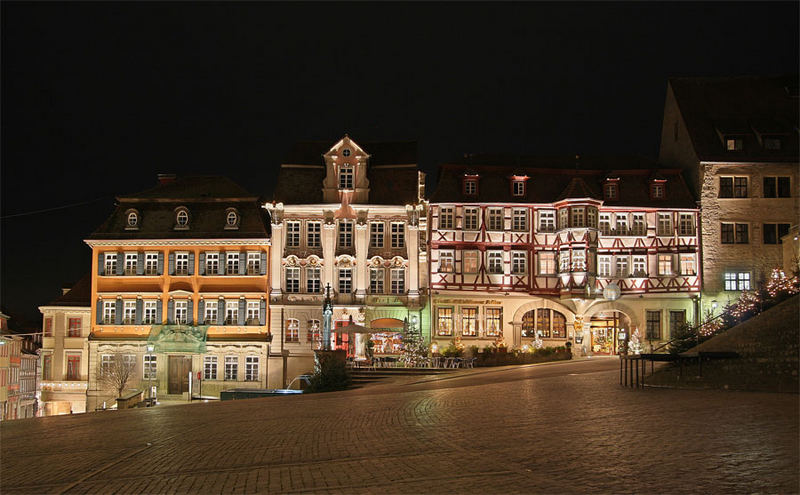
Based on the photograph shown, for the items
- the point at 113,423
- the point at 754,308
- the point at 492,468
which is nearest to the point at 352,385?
the point at 113,423

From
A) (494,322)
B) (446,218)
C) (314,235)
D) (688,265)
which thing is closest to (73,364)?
(314,235)

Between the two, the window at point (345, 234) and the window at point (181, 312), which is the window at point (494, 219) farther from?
the window at point (181, 312)

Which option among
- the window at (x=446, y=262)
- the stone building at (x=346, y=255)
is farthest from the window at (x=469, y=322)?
the window at (x=446, y=262)

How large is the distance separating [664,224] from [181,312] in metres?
27.2

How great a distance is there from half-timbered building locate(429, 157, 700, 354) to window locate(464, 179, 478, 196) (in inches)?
2.2

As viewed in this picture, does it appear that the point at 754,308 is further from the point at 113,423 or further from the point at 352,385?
the point at 113,423

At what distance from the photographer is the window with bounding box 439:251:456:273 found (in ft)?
154

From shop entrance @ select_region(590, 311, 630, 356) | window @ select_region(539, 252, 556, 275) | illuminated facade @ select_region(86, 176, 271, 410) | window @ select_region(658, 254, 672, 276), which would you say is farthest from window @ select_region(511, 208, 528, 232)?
illuminated facade @ select_region(86, 176, 271, 410)

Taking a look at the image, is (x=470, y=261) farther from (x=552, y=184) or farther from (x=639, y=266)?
(x=639, y=266)

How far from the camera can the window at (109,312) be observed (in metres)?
48.2

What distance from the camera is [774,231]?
46719mm

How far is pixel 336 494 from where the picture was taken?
35.8 feet

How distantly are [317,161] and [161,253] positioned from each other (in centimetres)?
1015

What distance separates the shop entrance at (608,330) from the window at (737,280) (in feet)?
18.8
